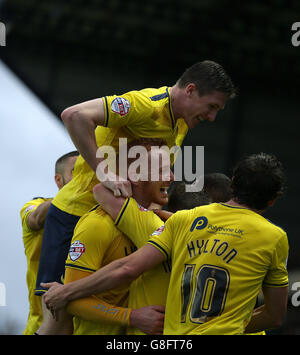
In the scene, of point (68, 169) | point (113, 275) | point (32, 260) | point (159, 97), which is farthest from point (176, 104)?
point (32, 260)

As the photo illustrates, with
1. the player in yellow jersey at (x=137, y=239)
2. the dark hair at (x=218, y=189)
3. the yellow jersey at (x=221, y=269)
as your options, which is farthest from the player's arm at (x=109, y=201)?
the dark hair at (x=218, y=189)

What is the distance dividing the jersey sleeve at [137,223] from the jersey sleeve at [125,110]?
485 mm

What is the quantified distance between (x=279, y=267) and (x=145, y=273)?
0.55 meters

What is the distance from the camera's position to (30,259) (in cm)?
414

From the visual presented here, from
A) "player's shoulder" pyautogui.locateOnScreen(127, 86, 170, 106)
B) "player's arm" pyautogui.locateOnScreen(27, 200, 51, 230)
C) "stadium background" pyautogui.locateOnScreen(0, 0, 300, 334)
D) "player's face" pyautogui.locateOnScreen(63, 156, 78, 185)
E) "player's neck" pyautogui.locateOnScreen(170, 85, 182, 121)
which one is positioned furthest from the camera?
"stadium background" pyautogui.locateOnScreen(0, 0, 300, 334)

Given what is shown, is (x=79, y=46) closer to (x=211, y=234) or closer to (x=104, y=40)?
(x=104, y=40)

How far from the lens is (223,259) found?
2.27 m

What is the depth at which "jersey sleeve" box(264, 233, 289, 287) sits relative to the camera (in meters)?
2.30

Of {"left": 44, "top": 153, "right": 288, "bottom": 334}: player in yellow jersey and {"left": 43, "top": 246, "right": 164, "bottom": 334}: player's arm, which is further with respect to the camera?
{"left": 43, "top": 246, "right": 164, "bottom": 334}: player's arm

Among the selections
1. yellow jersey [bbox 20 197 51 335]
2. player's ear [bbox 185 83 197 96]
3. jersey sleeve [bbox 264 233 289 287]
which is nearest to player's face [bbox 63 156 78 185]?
yellow jersey [bbox 20 197 51 335]

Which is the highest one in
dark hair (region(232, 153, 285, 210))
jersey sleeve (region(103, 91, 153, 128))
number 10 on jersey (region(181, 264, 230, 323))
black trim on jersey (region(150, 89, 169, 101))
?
black trim on jersey (region(150, 89, 169, 101))

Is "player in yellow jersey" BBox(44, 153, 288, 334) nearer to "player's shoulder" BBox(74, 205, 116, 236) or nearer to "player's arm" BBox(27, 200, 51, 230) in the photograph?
"player's shoulder" BBox(74, 205, 116, 236)

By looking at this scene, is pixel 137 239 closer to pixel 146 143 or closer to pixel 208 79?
pixel 146 143

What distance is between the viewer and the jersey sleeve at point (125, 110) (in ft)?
9.52
